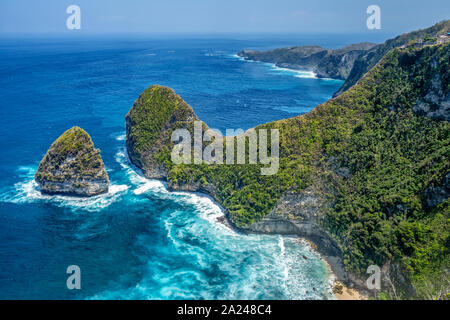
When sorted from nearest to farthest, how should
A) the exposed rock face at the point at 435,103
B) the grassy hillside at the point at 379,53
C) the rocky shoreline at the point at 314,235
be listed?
1. the rocky shoreline at the point at 314,235
2. the exposed rock face at the point at 435,103
3. the grassy hillside at the point at 379,53

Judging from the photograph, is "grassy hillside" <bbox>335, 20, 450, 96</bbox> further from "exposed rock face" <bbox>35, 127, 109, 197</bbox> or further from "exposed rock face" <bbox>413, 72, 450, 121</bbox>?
"exposed rock face" <bbox>35, 127, 109, 197</bbox>

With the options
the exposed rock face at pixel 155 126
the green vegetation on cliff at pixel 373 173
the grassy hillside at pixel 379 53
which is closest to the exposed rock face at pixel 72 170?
the exposed rock face at pixel 155 126

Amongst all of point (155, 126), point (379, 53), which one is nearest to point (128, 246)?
point (155, 126)

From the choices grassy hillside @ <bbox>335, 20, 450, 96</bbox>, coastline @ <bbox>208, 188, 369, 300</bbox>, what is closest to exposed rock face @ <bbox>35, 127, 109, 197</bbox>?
coastline @ <bbox>208, 188, 369, 300</bbox>

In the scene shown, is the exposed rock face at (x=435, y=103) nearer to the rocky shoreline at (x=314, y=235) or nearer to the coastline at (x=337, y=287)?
the rocky shoreline at (x=314, y=235)

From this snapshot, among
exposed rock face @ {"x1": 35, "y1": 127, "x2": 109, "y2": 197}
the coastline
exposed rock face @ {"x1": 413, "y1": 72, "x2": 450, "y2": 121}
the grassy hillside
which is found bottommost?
the coastline

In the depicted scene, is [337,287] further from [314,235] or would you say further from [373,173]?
[373,173]
